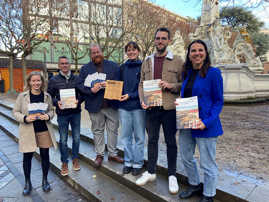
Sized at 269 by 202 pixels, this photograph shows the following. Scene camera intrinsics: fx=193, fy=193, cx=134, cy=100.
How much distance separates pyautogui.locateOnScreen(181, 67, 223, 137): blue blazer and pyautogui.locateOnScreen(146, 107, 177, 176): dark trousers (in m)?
0.44

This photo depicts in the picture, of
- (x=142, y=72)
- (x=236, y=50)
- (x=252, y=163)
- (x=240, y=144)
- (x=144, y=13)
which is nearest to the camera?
(x=142, y=72)

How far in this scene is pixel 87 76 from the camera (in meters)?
3.46

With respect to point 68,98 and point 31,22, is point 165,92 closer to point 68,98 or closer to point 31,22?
point 68,98

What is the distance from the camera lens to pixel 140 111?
305cm

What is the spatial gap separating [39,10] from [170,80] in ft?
46.8

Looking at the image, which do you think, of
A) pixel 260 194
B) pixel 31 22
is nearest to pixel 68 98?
pixel 260 194

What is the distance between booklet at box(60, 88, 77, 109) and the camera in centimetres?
323

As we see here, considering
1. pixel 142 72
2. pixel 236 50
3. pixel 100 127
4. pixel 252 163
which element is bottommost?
pixel 252 163

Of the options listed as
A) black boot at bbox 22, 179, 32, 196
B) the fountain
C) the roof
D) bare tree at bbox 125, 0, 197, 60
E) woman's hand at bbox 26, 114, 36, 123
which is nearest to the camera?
woman's hand at bbox 26, 114, 36, 123

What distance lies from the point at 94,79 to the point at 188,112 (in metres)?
1.82

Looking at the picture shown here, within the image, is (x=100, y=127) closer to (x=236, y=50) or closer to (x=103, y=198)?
(x=103, y=198)

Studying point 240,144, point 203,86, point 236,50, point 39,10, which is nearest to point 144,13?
point 39,10

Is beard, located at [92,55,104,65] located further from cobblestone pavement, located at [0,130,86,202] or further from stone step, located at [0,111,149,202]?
cobblestone pavement, located at [0,130,86,202]

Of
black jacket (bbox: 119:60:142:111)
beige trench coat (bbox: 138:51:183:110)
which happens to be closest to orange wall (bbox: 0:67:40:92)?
black jacket (bbox: 119:60:142:111)
